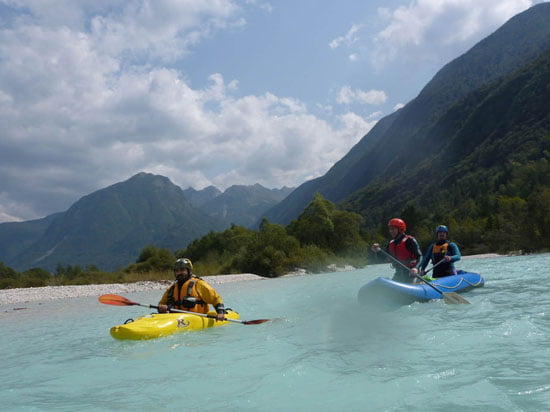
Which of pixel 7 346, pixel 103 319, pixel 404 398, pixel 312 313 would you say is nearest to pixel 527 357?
pixel 404 398

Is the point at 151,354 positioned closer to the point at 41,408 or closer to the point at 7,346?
the point at 41,408

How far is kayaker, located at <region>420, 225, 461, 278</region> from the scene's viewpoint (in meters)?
10.3

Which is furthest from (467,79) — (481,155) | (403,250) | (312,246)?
(403,250)

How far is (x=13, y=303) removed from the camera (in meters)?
22.8

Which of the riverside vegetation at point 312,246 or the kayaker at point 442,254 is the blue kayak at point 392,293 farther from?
the riverside vegetation at point 312,246

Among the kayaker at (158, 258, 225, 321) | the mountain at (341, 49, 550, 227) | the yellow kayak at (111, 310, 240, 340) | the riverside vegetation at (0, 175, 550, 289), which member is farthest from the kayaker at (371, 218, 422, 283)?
the mountain at (341, 49, 550, 227)

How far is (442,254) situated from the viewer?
420 inches

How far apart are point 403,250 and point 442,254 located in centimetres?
168

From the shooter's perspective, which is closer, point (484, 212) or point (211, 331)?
point (211, 331)

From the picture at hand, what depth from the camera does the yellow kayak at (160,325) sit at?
7.01 metres

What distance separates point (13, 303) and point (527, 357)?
1001 inches

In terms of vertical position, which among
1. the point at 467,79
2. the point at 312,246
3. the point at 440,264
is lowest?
the point at 440,264

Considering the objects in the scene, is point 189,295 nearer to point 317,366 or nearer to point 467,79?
point 317,366

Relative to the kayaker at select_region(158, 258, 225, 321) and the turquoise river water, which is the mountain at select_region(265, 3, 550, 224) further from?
the kayaker at select_region(158, 258, 225, 321)
